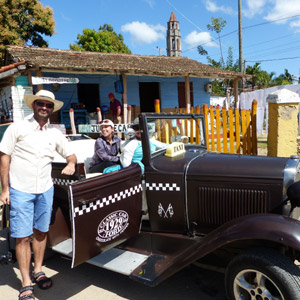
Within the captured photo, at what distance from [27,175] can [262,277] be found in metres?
2.04

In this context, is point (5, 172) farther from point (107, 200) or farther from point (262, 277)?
point (262, 277)

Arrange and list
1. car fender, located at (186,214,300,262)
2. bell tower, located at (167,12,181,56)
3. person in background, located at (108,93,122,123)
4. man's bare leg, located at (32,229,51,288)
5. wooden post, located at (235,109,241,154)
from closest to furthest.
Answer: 1. car fender, located at (186,214,300,262)
2. man's bare leg, located at (32,229,51,288)
3. wooden post, located at (235,109,241,154)
4. person in background, located at (108,93,122,123)
5. bell tower, located at (167,12,181,56)

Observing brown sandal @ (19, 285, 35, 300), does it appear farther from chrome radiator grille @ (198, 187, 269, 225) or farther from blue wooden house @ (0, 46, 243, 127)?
blue wooden house @ (0, 46, 243, 127)

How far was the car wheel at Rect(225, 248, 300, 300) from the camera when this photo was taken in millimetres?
1956

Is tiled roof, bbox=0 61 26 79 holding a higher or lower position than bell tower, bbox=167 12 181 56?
lower

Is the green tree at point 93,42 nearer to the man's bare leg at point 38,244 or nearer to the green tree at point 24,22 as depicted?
the green tree at point 24,22

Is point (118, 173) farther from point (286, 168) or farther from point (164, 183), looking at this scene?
point (286, 168)

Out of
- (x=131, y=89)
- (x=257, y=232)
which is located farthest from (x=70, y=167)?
(x=131, y=89)

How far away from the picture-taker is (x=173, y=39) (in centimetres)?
4275

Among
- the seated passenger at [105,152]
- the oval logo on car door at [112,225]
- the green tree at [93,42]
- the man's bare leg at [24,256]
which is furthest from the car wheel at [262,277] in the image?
the green tree at [93,42]

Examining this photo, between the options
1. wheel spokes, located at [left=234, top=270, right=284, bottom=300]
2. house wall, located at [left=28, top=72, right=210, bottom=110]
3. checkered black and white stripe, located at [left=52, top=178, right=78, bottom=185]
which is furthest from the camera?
house wall, located at [left=28, top=72, right=210, bottom=110]

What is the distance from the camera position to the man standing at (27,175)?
8.44 ft

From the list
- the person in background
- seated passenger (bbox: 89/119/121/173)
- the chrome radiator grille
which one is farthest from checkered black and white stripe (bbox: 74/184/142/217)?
the person in background

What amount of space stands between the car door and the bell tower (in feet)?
137
